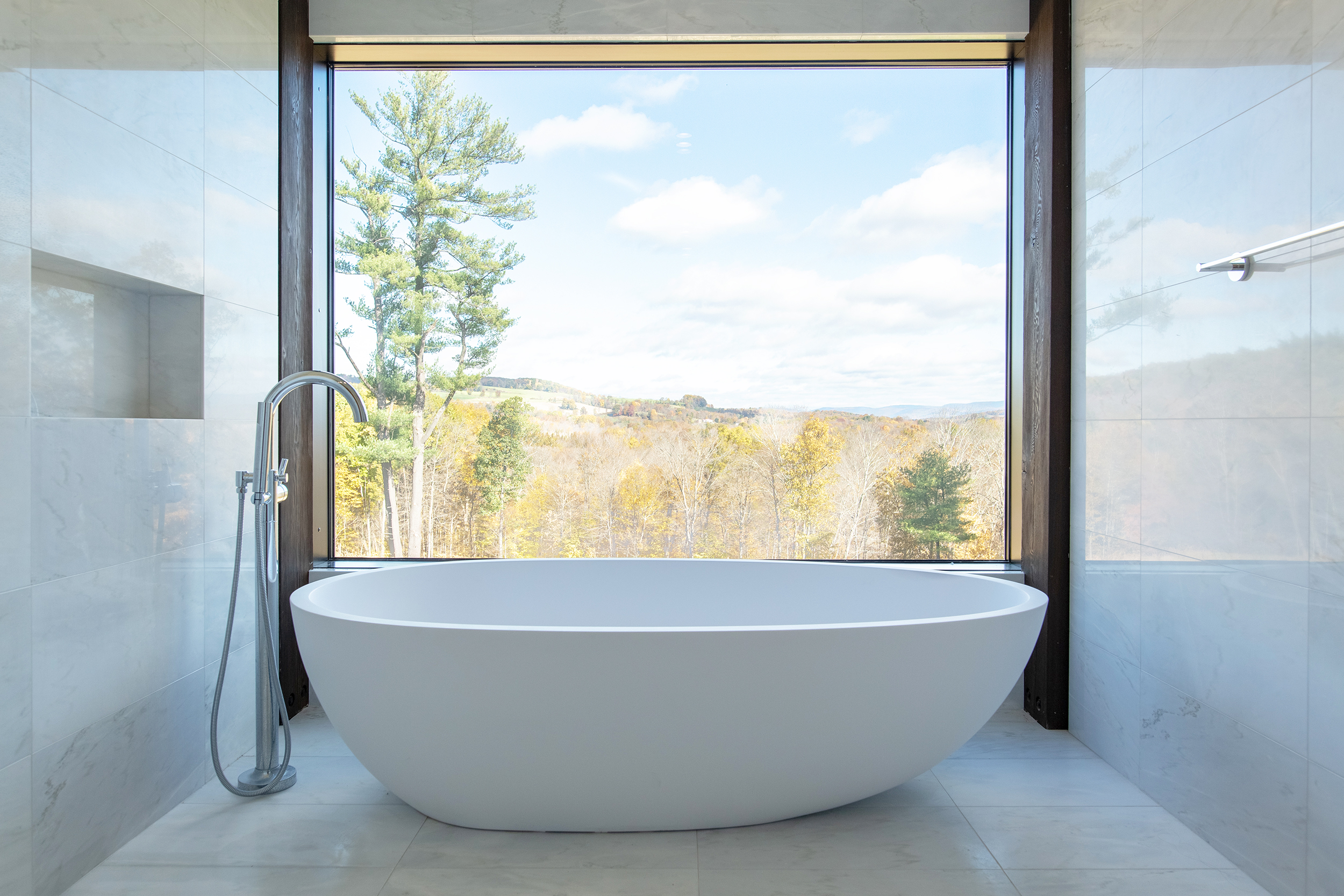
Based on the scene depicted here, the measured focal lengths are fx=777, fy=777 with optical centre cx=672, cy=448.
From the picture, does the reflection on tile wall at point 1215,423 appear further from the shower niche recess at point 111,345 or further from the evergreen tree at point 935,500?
the shower niche recess at point 111,345

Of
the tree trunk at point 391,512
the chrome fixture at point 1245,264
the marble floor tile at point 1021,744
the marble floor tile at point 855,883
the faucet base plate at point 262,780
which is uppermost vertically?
the chrome fixture at point 1245,264

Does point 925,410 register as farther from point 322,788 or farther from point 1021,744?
point 322,788

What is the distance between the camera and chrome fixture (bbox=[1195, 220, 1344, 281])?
4.86 ft

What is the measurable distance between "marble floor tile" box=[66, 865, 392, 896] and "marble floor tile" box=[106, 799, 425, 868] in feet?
0.08

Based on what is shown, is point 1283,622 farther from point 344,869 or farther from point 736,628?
point 344,869

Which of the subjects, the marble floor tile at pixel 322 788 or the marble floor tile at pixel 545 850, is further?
the marble floor tile at pixel 322 788

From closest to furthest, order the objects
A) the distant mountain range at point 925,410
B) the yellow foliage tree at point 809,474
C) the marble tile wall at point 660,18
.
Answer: the marble tile wall at point 660,18, the distant mountain range at point 925,410, the yellow foliage tree at point 809,474

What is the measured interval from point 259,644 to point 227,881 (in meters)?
0.58

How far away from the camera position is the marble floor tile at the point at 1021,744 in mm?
2225

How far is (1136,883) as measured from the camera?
1.59m

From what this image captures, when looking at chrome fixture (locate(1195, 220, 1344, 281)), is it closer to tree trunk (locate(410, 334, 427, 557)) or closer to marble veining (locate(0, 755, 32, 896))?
tree trunk (locate(410, 334, 427, 557))

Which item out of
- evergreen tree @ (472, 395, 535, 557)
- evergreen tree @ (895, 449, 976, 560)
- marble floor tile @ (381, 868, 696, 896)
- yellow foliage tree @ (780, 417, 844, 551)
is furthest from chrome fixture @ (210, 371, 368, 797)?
evergreen tree @ (895, 449, 976, 560)

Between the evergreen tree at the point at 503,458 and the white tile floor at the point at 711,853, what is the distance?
1.14 metres

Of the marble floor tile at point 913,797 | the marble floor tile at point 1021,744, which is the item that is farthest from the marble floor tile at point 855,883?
the marble floor tile at point 1021,744
